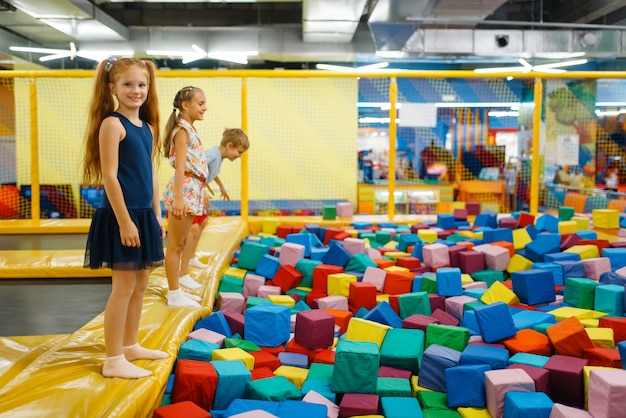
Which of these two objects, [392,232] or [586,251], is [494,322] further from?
[392,232]

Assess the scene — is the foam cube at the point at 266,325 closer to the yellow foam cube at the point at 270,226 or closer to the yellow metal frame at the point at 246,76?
the yellow foam cube at the point at 270,226

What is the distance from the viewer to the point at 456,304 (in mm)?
3422

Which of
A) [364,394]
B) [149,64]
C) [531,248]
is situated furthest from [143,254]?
[531,248]

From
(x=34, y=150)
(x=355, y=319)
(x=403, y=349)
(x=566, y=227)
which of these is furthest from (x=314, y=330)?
(x=34, y=150)

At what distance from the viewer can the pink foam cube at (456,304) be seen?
339 cm

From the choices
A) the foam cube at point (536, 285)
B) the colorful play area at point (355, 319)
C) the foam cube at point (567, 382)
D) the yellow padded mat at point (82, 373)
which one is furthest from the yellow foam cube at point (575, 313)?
the yellow padded mat at point (82, 373)

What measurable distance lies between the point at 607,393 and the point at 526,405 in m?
0.27

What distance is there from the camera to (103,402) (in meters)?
1.85

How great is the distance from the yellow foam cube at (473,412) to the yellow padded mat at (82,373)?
3.71 feet

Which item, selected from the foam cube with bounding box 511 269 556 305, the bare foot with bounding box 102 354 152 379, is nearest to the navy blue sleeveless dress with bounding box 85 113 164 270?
the bare foot with bounding box 102 354 152 379

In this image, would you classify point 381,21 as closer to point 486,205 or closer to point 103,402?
point 486,205

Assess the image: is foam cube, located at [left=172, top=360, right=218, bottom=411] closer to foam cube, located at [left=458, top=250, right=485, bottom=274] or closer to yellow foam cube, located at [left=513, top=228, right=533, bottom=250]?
foam cube, located at [left=458, top=250, right=485, bottom=274]

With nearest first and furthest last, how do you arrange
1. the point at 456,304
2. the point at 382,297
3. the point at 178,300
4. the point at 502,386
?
the point at 502,386
the point at 178,300
the point at 456,304
the point at 382,297

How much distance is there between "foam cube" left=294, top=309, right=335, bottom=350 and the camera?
288 cm
